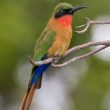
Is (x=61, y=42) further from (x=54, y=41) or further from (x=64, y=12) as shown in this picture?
(x=64, y=12)

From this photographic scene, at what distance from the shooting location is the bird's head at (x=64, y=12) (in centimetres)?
522

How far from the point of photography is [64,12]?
5.28 m

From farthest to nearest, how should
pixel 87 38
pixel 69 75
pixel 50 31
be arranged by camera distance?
pixel 69 75 < pixel 87 38 < pixel 50 31

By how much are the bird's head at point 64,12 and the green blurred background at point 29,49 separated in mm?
3077

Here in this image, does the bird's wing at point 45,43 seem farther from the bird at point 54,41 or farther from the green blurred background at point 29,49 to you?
the green blurred background at point 29,49

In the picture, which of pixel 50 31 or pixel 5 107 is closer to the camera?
pixel 50 31

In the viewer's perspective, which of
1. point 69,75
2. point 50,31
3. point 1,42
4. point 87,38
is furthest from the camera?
point 69,75

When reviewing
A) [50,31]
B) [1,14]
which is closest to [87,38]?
[1,14]

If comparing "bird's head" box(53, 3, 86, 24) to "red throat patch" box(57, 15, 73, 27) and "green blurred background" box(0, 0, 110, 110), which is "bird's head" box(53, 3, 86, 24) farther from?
"green blurred background" box(0, 0, 110, 110)

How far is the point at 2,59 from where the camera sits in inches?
355

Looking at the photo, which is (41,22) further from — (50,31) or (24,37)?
(50,31)

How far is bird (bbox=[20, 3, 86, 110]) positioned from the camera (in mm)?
5246

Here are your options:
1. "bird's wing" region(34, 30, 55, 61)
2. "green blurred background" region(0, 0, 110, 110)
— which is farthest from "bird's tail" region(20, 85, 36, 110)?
"green blurred background" region(0, 0, 110, 110)

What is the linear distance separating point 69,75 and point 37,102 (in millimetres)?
564
